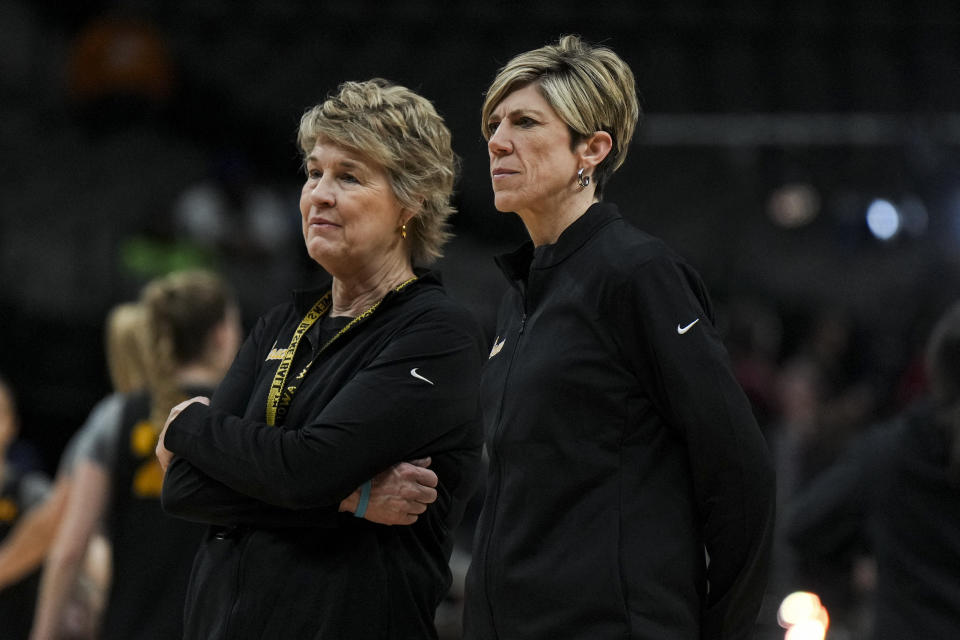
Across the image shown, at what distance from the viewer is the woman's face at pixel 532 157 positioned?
231cm

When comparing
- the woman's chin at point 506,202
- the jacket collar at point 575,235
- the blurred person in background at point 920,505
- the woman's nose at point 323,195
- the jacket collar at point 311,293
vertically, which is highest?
the woman's nose at point 323,195

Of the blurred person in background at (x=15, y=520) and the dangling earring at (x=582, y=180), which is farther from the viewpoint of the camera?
the blurred person in background at (x=15, y=520)

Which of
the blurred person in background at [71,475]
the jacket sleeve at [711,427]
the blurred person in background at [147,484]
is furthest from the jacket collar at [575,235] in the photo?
the blurred person in background at [71,475]

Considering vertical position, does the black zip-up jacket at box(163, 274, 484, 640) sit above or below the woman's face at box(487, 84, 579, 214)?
below

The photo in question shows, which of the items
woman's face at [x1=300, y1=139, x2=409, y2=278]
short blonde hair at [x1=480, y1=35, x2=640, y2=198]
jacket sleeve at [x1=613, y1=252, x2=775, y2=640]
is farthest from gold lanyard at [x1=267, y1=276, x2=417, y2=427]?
jacket sleeve at [x1=613, y1=252, x2=775, y2=640]

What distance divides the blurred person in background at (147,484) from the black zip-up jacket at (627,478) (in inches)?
55.8

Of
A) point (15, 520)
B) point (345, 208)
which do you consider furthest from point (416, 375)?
point (15, 520)

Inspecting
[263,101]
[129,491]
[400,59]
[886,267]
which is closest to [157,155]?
[263,101]

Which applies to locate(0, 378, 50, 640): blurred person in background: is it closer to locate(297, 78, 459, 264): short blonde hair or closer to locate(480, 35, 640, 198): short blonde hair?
locate(297, 78, 459, 264): short blonde hair

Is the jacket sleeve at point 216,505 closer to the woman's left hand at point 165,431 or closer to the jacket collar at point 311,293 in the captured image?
the woman's left hand at point 165,431

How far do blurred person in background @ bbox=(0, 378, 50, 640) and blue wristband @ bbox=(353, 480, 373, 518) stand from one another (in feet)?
7.65

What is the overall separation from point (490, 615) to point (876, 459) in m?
1.48

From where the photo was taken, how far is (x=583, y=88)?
231 centimetres

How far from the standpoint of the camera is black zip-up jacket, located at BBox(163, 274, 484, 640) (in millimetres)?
2289
